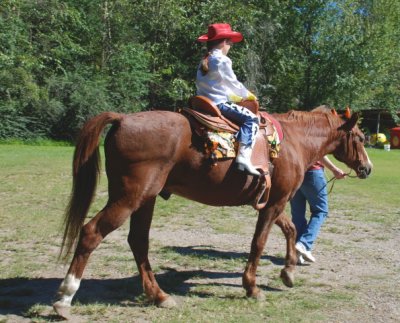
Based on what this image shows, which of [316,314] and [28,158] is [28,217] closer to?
[316,314]

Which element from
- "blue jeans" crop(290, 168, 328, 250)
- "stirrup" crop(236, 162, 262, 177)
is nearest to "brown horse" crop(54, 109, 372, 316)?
"stirrup" crop(236, 162, 262, 177)

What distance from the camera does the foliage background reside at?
2962 cm

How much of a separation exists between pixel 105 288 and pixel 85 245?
3.79 ft

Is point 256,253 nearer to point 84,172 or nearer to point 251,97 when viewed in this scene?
point 251,97

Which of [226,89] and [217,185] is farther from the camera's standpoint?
[226,89]

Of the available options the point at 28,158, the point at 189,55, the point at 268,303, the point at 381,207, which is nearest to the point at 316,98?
the point at 189,55

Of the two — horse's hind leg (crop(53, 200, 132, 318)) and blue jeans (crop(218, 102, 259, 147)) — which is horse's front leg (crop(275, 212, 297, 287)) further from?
horse's hind leg (crop(53, 200, 132, 318))

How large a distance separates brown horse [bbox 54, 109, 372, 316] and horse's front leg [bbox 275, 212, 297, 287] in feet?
0.04

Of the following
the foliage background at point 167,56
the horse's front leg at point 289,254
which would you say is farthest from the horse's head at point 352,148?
the foliage background at point 167,56

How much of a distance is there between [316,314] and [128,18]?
32403 mm

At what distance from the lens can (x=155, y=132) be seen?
4.88 meters

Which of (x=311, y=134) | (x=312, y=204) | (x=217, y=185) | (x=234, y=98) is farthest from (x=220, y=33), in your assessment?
(x=312, y=204)

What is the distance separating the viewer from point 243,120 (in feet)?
17.4

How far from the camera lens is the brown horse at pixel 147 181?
15.4 feet
